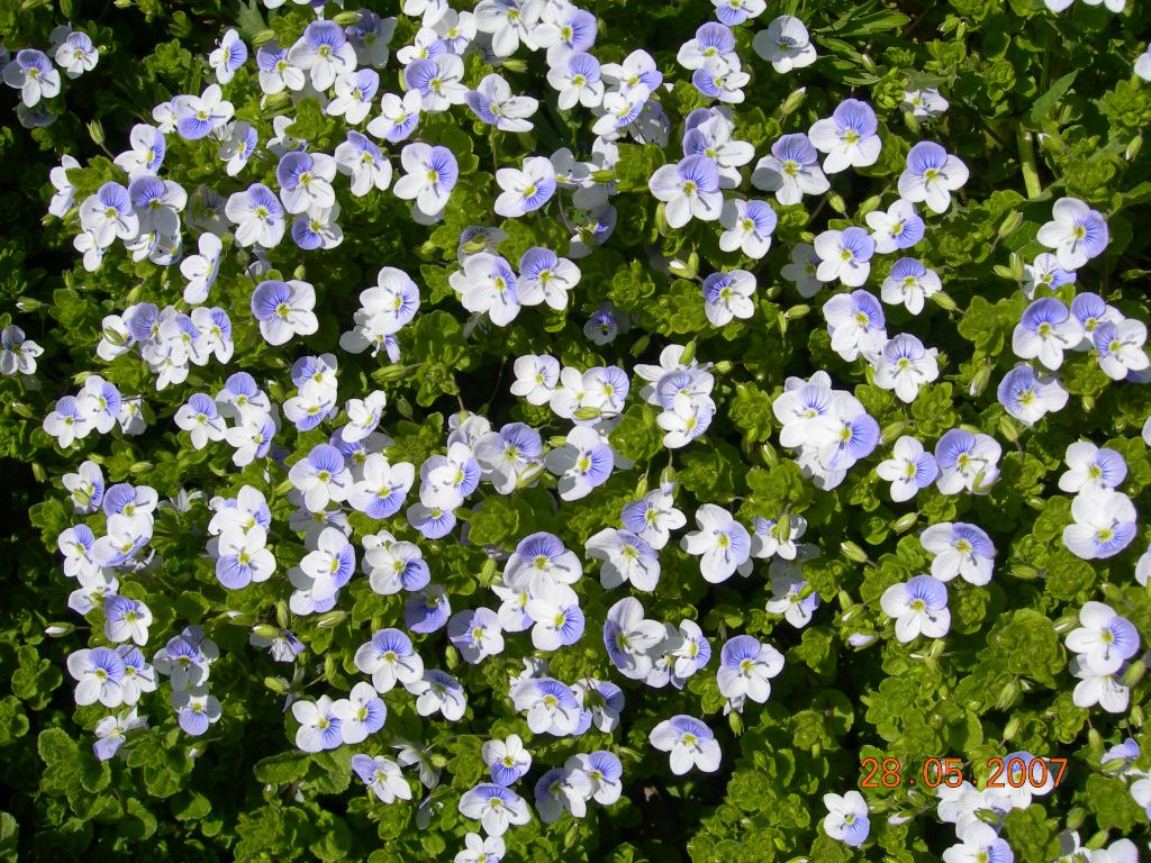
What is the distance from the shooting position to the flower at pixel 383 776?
8.48 ft

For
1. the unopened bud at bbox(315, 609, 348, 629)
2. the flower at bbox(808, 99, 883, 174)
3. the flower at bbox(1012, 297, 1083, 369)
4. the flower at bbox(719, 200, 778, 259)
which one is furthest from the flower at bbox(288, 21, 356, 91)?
the flower at bbox(1012, 297, 1083, 369)

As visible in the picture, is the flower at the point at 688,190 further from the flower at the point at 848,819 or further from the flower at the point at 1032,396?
the flower at the point at 848,819

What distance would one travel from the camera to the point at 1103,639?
2.37 metres

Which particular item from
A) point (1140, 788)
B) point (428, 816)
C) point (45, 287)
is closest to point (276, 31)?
point (45, 287)

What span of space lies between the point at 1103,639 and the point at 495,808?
1.45m

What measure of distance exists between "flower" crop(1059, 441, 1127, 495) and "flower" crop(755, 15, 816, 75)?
1189 mm

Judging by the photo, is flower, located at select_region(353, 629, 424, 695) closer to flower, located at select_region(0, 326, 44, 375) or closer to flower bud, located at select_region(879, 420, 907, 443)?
flower bud, located at select_region(879, 420, 907, 443)

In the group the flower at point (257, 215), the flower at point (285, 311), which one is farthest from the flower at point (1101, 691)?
the flower at point (257, 215)

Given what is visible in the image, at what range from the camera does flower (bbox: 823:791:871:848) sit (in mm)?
2553

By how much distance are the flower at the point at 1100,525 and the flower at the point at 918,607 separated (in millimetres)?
310

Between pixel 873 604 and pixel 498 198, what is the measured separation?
1.35 meters

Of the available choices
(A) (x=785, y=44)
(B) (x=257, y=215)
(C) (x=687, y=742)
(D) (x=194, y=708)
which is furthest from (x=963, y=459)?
(D) (x=194, y=708)

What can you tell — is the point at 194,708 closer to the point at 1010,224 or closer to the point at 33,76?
the point at 33,76

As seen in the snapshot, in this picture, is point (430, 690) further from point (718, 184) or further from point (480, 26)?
point (480, 26)
